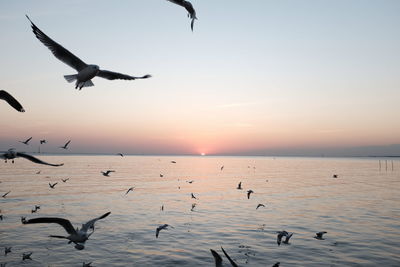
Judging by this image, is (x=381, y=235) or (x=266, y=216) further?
(x=266, y=216)

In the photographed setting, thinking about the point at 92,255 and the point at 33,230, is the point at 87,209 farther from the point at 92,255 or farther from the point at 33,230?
the point at 92,255

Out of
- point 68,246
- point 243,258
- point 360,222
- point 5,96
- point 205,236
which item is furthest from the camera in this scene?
point 360,222

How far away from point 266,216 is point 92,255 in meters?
17.2

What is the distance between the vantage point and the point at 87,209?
3400 centimetres

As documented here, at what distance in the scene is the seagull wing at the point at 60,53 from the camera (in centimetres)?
991

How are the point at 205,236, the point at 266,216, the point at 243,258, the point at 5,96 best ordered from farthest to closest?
the point at 266,216
the point at 205,236
the point at 243,258
the point at 5,96

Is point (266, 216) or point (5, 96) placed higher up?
point (5, 96)

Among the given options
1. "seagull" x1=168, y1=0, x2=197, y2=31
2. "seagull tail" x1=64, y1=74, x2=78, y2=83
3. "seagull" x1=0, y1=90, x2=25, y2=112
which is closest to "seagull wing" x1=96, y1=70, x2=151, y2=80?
"seagull tail" x1=64, y1=74, x2=78, y2=83

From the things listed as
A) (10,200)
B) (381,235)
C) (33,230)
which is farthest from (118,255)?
(10,200)

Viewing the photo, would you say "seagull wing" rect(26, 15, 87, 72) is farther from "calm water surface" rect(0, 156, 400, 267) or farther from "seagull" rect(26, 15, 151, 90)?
"calm water surface" rect(0, 156, 400, 267)

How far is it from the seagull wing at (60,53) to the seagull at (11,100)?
2044mm

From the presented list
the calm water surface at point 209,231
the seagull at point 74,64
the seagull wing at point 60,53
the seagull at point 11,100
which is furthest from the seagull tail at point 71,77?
the calm water surface at point 209,231

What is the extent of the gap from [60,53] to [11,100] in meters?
2.19

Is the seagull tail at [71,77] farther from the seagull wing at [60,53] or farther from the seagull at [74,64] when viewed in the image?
the seagull wing at [60,53]
